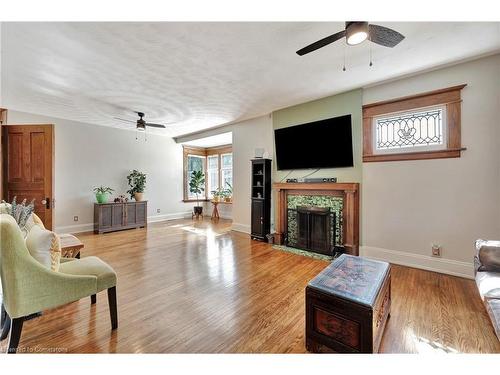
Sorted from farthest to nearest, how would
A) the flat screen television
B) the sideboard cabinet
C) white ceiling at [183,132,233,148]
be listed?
white ceiling at [183,132,233,148]
the sideboard cabinet
the flat screen television

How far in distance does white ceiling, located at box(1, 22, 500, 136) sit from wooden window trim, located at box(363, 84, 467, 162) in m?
0.37

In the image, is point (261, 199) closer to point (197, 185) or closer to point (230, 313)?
point (230, 313)

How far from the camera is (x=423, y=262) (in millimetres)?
3111

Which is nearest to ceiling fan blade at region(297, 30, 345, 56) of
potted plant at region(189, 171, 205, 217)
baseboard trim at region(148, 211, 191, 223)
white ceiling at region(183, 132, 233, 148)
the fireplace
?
the fireplace

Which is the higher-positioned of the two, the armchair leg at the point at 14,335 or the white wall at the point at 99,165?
the white wall at the point at 99,165

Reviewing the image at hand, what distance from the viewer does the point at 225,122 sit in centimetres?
563

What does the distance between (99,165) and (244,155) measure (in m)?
3.84

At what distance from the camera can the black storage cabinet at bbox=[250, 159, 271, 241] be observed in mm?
4738

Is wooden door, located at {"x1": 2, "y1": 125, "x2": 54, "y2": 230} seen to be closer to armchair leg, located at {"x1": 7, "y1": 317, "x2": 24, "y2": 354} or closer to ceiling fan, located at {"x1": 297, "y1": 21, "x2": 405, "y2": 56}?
armchair leg, located at {"x1": 7, "y1": 317, "x2": 24, "y2": 354}

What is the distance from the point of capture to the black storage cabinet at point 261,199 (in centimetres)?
474

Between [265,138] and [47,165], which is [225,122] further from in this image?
[47,165]

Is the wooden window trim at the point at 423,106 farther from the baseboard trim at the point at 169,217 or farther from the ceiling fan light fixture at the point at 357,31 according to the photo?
the baseboard trim at the point at 169,217

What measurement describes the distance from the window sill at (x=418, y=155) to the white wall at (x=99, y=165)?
5938 mm

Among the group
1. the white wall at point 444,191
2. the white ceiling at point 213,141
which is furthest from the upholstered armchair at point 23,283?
the white ceiling at point 213,141
